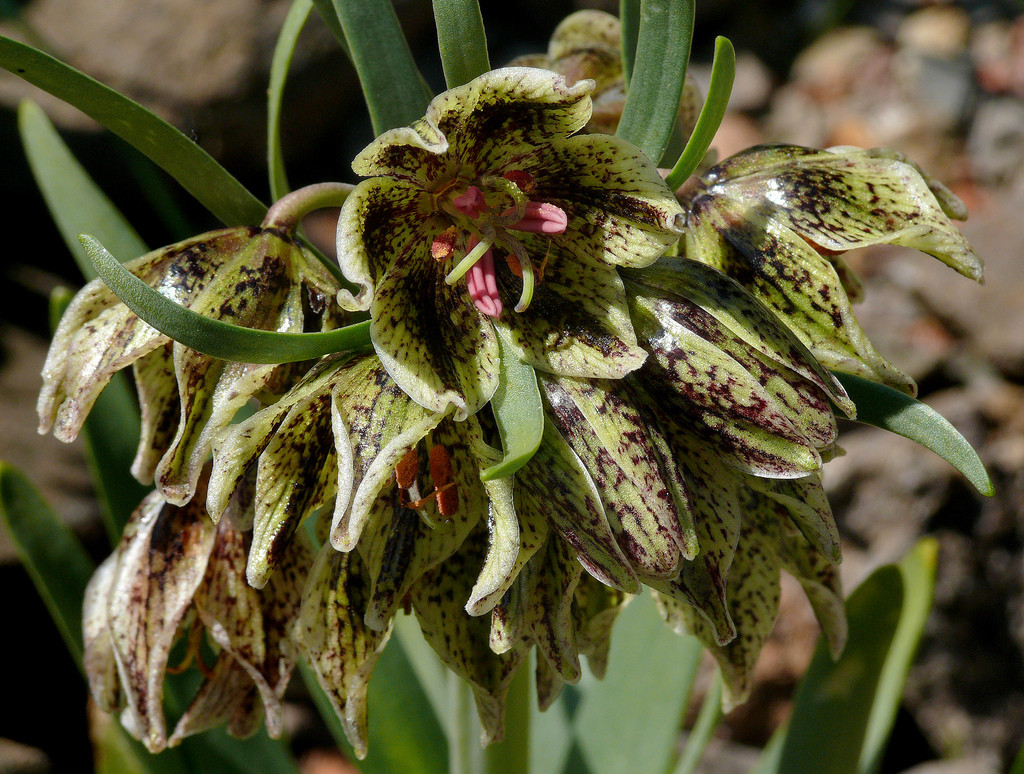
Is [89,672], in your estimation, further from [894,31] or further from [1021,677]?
[894,31]

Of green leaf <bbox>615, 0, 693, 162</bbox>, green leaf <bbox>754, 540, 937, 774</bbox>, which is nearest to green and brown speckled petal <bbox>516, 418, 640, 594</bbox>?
green leaf <bbox>615, 0, 693, 162</bbox>

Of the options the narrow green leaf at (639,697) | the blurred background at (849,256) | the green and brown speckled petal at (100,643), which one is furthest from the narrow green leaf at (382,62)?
the blurred background at (849,256)

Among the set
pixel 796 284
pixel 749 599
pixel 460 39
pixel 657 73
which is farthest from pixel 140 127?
pixel 749 599

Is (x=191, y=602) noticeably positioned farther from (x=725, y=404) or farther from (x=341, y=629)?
(x=725, y=404)

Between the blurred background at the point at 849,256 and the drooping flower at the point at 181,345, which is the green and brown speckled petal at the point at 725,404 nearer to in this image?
the drooping flower at the point at 181,345

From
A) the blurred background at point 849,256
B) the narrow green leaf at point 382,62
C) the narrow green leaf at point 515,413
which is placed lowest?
the blurred background at point 849,256

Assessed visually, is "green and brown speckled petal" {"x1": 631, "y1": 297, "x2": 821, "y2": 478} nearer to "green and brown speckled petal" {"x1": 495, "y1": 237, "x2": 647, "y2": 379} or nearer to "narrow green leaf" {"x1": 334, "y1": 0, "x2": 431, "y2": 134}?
"green and brown speckled petal" {"x1": 495, "y1": 237, "x2": 647, "y2": 379}
